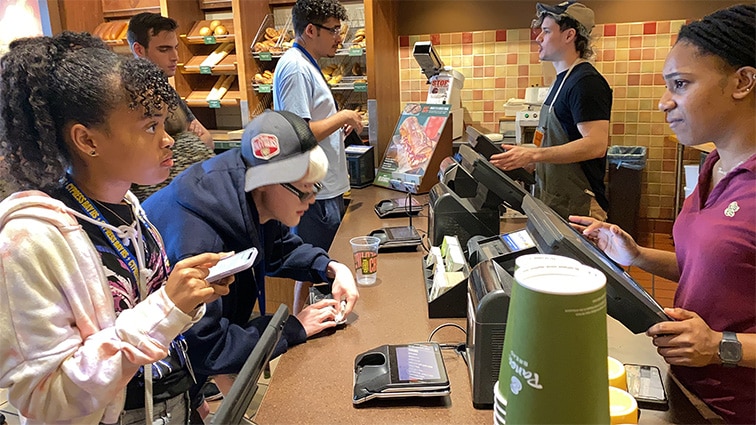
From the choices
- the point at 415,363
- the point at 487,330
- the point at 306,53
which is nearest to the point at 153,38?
the point at 306,53

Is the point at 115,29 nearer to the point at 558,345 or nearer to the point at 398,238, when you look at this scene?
the point at 398,238

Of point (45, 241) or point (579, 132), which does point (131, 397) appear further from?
point (579, 132)

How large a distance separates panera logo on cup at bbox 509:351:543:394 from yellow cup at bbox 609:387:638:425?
0.27 m

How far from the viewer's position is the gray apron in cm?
251

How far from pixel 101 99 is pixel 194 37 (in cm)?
339

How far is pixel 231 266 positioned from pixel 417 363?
458mm

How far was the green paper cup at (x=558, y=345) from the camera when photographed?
0.67m

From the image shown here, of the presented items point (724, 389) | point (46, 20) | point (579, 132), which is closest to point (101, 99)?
point (724, 389)

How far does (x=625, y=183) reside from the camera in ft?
14.3

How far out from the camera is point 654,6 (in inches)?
165

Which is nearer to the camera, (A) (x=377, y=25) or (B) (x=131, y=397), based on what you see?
(B) (x=131, y=397)

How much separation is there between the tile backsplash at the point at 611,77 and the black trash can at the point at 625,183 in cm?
17

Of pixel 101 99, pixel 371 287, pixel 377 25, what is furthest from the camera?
pixel 377 25

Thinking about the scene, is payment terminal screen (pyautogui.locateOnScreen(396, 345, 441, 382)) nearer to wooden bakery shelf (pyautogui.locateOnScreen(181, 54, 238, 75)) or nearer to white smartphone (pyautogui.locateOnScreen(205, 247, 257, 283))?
white smartphone (pyautogui.locateOnScreen(205, 247, 257, 283))
